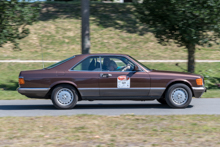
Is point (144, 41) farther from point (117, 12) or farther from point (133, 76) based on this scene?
point (133, 76)

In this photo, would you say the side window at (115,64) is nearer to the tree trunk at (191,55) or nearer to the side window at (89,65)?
the side window at (89,65)

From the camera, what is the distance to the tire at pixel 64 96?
8438 mm

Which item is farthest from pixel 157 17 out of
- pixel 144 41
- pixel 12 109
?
pixel 144 41

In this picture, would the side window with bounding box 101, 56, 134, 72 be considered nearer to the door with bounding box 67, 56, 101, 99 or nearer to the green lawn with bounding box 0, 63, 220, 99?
the door with bounding box 67, 56, 101, 99

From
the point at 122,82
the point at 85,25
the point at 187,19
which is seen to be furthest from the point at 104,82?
the point at 85,25

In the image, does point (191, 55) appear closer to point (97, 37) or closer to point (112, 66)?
point (112, 66)

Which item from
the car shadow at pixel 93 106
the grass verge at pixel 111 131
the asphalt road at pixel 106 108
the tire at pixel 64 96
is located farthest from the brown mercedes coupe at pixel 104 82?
the grass verge at pixel 111 131

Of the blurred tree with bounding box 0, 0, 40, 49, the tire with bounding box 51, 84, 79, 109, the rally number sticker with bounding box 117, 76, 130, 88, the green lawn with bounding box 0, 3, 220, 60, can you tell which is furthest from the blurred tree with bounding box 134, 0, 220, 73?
the green lawn with bounding box 0, 3, 220, 60

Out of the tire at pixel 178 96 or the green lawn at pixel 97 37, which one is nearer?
the tire at pixel 178 96

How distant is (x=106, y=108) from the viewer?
28.9 feet

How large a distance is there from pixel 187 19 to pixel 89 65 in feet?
18.2

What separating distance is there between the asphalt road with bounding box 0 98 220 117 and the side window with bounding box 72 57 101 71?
3.57 ft

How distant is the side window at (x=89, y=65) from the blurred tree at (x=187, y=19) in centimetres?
489

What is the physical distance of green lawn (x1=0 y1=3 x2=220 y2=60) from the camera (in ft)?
72.8
